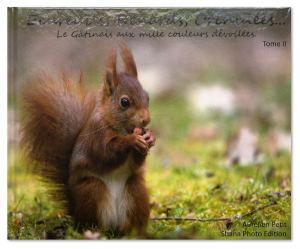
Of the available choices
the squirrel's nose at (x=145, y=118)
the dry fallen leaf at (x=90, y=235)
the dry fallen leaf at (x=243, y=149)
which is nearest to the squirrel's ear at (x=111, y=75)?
the squirrel's nose at (x=145, y=118)

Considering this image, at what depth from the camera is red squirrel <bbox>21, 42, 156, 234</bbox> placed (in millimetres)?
2076

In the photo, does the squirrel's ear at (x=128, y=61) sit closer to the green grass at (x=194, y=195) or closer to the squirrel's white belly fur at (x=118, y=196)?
the green grass at (x=194, y=195)

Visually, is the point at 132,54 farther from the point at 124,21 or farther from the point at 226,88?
the point at 226,88

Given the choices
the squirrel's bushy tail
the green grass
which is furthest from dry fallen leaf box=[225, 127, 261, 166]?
the squirrel's bushy tail

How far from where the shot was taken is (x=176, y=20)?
2.41 meters

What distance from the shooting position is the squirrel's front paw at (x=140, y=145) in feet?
6.46

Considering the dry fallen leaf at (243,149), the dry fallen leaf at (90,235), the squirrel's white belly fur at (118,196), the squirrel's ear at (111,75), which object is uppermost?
the squirrel's ear at (111,75)

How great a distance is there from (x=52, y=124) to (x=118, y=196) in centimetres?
69

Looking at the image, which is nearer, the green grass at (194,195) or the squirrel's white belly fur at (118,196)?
the squirrel's white belly fur at (118,196)

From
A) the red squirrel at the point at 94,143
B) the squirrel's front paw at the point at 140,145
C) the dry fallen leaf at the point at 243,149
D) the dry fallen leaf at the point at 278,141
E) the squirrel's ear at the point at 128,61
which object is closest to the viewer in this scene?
the squirrel's front paw at the point at 140,145

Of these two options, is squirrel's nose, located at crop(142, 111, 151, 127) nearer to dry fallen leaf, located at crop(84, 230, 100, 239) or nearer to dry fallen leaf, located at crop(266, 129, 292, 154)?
dry fallen leaf, located at crop(84, 230, 100, 239)

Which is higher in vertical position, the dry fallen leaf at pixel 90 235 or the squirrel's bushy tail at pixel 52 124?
the squirrel's bushy tail at pixel 52 124

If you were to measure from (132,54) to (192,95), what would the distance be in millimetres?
1574

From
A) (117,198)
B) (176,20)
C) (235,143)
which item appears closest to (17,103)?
(117,198)
